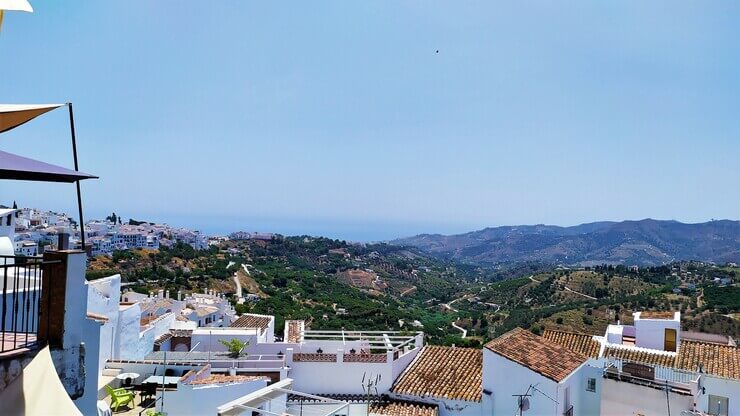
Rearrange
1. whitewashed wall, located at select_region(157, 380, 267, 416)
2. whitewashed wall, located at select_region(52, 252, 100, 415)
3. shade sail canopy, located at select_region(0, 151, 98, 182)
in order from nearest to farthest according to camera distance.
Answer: shade sail canopy, located at select_region(0, 151, 98, 182), whitewashed wall, located at select_region(52, 252, 100, 415), whitewashed wall, located at select_region(157, 380, 267, 416)

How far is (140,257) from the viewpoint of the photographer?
6244 centimetres

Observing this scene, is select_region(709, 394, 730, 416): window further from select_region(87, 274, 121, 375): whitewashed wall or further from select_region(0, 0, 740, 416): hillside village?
select_region(87, 274, 121, 375): whitewashed wall

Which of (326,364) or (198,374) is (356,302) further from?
(198,374)

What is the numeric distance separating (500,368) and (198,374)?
28.7ft

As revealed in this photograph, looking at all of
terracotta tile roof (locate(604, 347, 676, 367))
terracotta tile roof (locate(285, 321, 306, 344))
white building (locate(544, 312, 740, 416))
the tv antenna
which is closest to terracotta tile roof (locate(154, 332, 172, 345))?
terracotta tile roof (locate(285, 321, 306, 344))

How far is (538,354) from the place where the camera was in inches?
644

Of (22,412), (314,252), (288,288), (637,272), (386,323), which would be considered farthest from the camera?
(314,252)

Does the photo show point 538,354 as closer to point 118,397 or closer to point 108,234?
point 118,397

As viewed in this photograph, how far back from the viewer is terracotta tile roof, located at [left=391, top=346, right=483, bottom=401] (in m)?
16.6

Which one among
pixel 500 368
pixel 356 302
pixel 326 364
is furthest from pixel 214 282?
pixel 500 368

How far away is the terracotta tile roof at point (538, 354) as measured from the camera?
15.1 m

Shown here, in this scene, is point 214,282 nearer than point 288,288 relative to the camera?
Yes

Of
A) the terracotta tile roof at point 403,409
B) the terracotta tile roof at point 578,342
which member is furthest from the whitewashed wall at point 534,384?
the terracotta tile roof at point 578,342

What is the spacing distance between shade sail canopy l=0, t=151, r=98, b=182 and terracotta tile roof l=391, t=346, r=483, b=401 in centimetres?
1404
